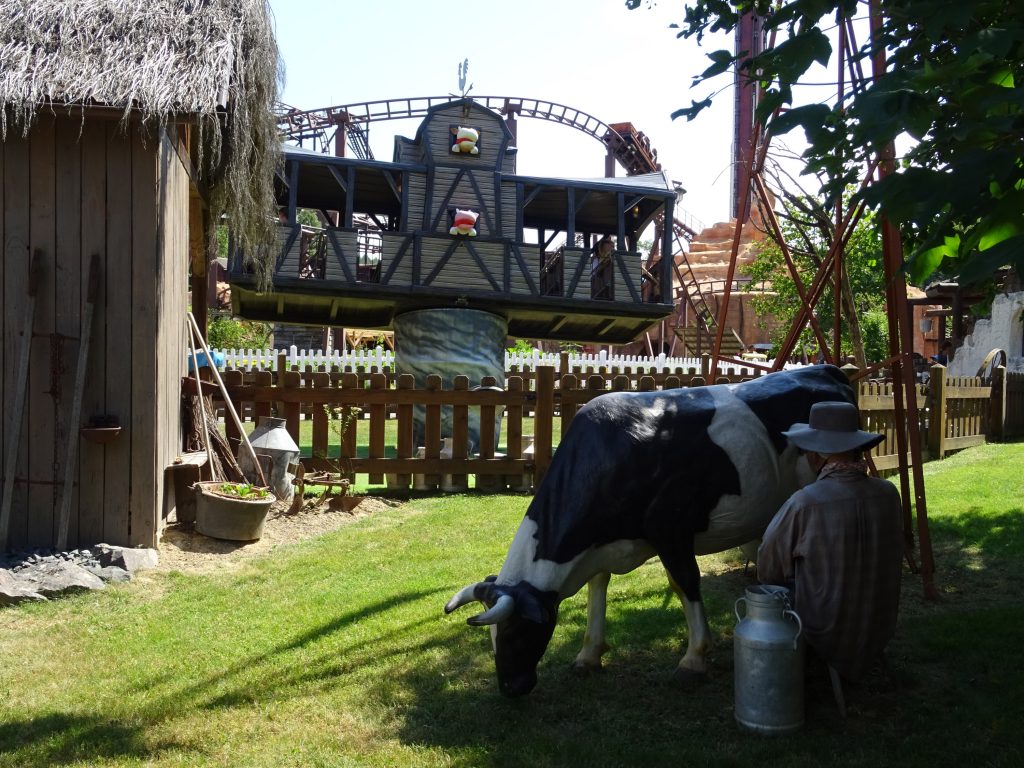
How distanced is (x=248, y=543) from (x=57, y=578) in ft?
5.64

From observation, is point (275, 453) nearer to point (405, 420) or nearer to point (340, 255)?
point (405, 420)

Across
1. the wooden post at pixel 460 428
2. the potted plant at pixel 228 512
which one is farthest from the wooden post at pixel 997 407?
the potted plant at pixel 228 512

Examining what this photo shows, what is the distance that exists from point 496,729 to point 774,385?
2.27 meters

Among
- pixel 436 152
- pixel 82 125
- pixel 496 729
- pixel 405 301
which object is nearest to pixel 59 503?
pixel 82 125

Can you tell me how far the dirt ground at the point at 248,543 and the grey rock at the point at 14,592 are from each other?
945 millimetres

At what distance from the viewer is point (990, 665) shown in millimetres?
4398

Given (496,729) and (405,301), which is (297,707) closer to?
(496,729)

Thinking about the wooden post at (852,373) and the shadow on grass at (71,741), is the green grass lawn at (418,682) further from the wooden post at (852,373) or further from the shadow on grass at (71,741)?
the wooden post at (852,373)

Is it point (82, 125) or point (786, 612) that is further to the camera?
point (82, 125)

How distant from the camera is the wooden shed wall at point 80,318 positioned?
6.47m

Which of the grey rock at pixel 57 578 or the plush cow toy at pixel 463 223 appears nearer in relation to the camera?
the grey rock at pixel 57 578

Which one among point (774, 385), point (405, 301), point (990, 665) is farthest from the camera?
point (405, 301)

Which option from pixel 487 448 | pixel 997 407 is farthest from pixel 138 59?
pixel 997 407

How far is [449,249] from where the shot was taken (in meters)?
16.3
